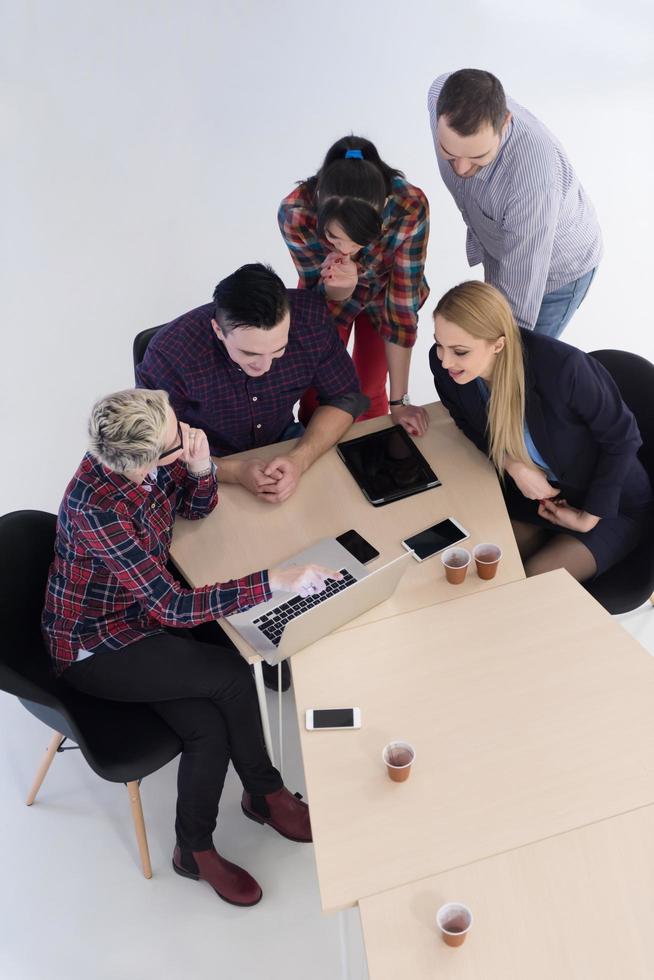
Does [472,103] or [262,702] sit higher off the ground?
[472,103]

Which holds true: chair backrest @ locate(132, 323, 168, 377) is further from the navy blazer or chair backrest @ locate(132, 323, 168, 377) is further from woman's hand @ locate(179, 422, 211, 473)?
the navy blazer

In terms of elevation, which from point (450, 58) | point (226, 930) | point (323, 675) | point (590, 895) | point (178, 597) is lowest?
point (226, 930)

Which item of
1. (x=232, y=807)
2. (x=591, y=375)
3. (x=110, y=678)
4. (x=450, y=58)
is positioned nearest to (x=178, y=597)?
(x=110, y=678)

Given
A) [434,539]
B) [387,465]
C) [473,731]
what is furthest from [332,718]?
[387,465]

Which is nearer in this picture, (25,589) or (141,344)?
(25,589)

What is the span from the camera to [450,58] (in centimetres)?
569

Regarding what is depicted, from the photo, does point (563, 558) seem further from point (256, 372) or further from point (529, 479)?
point (256, 372)

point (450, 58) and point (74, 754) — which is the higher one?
point (450, 58)

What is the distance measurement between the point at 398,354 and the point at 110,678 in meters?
1.48

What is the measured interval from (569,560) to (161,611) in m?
1.24

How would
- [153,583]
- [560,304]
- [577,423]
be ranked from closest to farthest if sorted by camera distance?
1. [153,583]
2. [577,423]
3. [560,304]

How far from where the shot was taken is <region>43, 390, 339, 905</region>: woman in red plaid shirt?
2.04 m

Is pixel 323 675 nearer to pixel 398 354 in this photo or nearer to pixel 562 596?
pixel 562 596

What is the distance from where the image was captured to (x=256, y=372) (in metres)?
2.54
